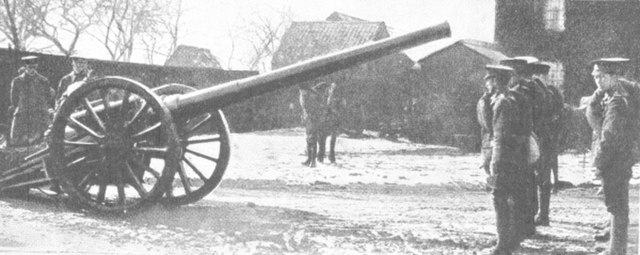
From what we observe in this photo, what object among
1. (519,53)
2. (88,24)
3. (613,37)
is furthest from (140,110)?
(88,24)

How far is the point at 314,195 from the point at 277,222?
210 centimetres

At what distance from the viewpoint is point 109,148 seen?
6.41 metres

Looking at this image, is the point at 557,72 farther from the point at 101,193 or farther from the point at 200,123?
the point at 101,193

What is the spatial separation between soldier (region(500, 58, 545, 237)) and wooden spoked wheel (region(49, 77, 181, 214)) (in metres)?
2.89

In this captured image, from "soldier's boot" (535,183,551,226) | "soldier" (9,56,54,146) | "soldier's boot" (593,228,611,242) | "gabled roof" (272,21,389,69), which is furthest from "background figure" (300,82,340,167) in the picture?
"soldier's boot" (593,228,611,242)

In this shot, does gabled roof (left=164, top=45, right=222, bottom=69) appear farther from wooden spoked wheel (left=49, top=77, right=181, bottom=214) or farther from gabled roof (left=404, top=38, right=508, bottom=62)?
wooden spoked wheel (left=49, top=77, right=181, bottom=214)

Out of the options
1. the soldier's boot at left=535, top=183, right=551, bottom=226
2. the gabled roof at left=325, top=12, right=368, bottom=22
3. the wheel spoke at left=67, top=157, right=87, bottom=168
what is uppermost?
the gabled roof at left=325, top=12, right=368, bottom=22

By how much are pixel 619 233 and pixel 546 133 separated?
1751 mm

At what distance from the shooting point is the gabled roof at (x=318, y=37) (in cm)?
1698

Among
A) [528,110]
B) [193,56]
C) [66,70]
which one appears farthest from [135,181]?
[193,56]

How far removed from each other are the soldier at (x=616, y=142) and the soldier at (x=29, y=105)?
6.72m

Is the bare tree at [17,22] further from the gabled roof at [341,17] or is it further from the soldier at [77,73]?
the gabled roof at [341,17]

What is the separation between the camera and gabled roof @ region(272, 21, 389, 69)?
16984mm

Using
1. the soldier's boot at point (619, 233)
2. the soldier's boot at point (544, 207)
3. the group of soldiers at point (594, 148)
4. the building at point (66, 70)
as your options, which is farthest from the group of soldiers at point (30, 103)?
the soldier's boot at point (619, 233)
